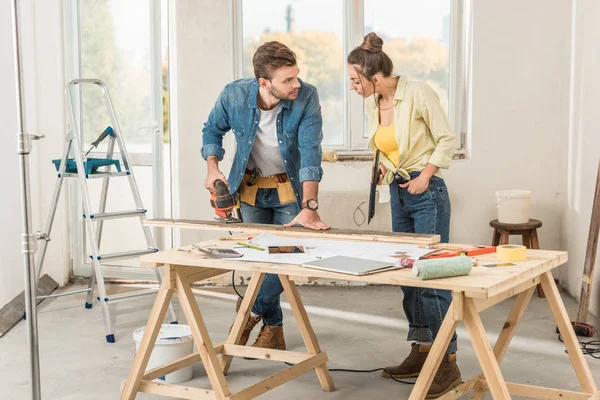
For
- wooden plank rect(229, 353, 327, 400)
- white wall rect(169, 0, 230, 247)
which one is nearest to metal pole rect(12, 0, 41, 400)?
wooden plank rect(229, 353, 327, 400)

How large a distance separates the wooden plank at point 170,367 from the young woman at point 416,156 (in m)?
0.99

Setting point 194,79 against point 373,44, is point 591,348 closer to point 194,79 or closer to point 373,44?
point 373,44

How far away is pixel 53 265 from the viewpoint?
222 inches

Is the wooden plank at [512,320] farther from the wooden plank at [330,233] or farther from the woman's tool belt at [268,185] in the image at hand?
the woman's tool belt at [268,185]

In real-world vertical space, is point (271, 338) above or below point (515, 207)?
below

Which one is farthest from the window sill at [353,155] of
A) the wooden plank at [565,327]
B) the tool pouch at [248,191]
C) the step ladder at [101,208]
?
the wooden plank at [565,327]

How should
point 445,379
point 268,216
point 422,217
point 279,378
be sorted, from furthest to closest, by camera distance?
point 268,216
point 422,217
point 445,379
point 279,378

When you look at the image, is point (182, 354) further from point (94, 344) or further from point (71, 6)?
point (71, 6)

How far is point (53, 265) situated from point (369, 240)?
11.1 feet

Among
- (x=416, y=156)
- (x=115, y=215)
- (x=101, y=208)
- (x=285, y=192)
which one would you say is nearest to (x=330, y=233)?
(x=416, y=156)

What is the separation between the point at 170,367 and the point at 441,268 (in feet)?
4.47

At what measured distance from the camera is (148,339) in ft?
9.73

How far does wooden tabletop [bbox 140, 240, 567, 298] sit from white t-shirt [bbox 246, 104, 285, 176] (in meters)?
0.87

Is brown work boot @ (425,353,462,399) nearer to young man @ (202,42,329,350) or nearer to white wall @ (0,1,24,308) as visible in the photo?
young man @ (202,42,329,350)
